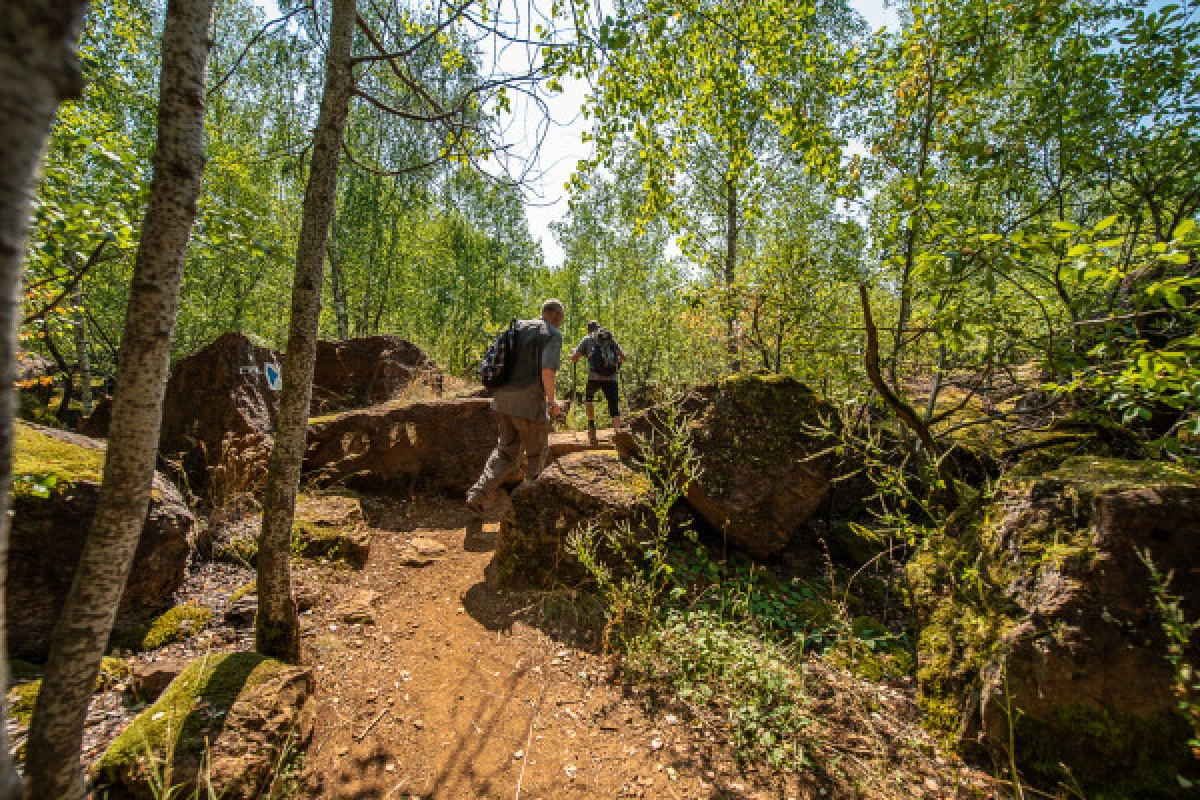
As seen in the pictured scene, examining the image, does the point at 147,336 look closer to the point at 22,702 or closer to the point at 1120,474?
the point at 22,702

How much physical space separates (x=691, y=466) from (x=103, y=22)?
612 inches

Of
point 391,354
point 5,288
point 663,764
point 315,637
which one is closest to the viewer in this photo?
point 5,288

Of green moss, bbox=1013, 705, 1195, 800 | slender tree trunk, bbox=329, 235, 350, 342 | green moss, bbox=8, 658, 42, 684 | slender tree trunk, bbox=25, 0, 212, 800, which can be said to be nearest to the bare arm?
slender tree trunk, bbox=25, 0, 212, 800

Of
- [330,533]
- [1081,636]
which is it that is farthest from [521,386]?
[1081,636]

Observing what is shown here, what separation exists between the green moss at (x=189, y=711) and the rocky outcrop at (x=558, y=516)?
2106 millimetres

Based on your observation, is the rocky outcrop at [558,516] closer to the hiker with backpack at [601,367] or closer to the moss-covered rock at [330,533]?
the moss-covered rock at [330,533]

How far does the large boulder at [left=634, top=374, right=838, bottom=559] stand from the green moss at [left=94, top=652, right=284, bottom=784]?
11.4 feet

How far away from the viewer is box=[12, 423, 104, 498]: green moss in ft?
10.8

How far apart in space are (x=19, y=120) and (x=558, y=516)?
418 centimetres

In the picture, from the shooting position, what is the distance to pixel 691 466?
463 cm

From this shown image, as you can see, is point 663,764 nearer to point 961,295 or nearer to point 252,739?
point 252,739

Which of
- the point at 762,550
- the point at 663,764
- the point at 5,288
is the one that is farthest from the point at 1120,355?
the point at 5,288

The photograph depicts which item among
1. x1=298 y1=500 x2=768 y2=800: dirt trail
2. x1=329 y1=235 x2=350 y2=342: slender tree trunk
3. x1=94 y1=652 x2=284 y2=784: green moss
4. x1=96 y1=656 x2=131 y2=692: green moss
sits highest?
x1=329 y1=235 x2=350 y2=342: slender tree trunk

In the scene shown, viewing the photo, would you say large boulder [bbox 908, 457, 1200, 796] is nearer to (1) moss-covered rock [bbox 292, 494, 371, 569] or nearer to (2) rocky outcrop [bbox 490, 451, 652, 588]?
(2) rocky outcrop [bbox 490, 451, 652, 588]
